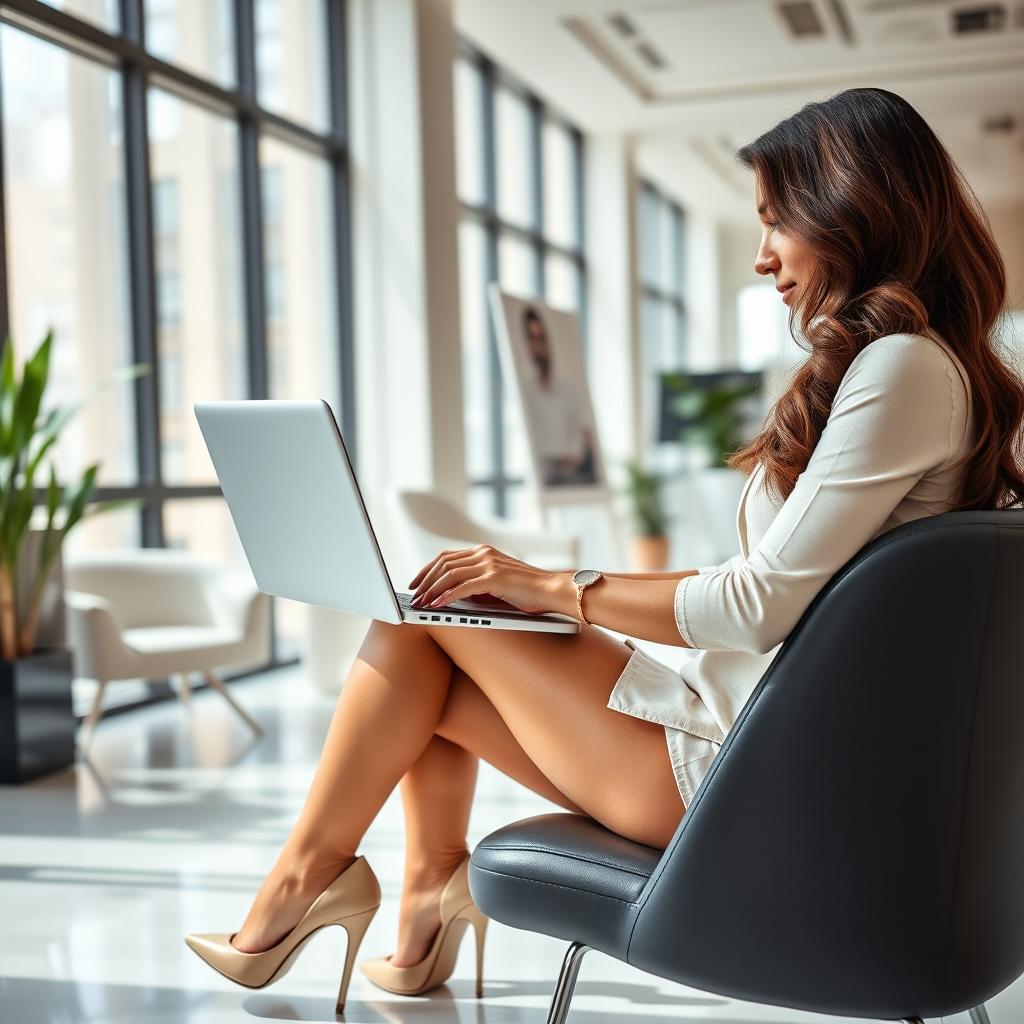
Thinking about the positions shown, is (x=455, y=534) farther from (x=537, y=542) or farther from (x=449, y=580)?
(x=449, y=580)

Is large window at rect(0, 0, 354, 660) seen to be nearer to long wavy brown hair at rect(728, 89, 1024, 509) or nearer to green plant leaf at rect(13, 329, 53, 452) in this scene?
green plant leaf at rect(13, 329, 53, 452)

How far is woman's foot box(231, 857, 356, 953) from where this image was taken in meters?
1.64

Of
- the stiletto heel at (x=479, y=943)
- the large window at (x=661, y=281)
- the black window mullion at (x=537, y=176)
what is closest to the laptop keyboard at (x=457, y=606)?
the stiletto heel at (x=479, y=943)

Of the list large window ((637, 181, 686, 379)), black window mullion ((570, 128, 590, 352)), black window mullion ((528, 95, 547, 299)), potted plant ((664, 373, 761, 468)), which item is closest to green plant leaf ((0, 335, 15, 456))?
black window mullion ((528, 95, 547, 299))

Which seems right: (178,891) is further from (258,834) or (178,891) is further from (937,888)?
(937,888)

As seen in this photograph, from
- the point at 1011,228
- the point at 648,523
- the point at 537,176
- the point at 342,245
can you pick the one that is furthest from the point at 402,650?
the point at 1011,228

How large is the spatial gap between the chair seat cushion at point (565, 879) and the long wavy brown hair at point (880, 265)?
1.47 ft

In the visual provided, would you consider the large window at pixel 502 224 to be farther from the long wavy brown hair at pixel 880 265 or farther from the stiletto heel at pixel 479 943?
the long wavy brown hair at pixel 880 265

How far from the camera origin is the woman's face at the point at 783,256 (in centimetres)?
140

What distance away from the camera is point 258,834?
2.94 m

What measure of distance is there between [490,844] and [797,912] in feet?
1.26

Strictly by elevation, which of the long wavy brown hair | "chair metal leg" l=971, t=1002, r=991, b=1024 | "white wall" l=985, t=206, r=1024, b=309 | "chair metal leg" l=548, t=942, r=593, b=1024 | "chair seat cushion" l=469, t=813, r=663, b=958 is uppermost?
"white wall" l=985, t=206, r=1024, b=309

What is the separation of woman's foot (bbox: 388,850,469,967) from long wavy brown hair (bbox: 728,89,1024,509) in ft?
2.60

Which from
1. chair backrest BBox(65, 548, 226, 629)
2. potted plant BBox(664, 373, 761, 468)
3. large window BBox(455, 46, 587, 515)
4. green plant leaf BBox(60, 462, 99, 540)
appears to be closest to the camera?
green plant leaf BBox(60, 462, 99, 540)
